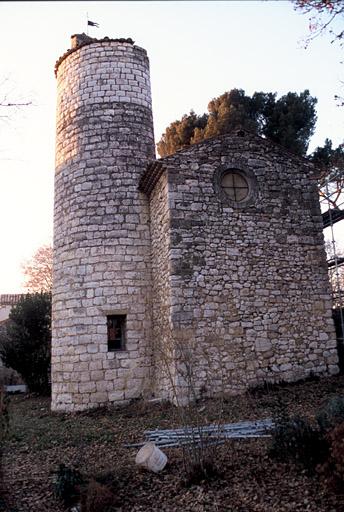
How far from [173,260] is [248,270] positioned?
5.35 feet

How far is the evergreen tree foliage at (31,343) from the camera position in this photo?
14578mm

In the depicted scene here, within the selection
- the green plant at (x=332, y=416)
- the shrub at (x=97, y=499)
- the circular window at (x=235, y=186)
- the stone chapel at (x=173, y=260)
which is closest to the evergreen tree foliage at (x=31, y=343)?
the stone chapel at (x=173, y=260)

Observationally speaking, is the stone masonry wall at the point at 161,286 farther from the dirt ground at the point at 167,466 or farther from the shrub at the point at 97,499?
the shrub at the point at 97,499

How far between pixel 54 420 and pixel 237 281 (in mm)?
4675

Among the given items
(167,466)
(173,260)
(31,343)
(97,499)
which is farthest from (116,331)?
(97,499)

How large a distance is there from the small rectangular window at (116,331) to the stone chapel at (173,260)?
22 mm

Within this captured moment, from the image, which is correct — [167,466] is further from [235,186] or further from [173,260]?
[235,186]

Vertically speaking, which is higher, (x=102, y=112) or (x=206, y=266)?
(x=102, y=112)

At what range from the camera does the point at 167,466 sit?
19.6 ft

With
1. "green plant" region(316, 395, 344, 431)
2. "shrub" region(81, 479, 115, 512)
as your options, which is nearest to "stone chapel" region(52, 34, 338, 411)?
"green plant" region(316, 395, 344, 431)

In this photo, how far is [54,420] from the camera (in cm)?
962

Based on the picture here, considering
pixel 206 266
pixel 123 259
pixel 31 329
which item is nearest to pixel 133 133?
pixel 123 259

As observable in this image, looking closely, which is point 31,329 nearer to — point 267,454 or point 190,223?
point 190,223

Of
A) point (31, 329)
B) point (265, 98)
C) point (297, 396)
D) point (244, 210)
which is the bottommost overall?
point (297, 396)
